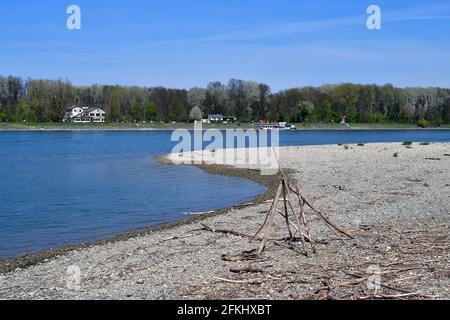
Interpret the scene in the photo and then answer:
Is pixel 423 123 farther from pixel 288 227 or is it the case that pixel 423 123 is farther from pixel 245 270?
pixel 245 270

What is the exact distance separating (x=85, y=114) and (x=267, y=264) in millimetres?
164518

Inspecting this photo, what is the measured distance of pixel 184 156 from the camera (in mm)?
51375

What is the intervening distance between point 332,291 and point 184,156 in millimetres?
42205

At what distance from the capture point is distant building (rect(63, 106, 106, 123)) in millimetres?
168375

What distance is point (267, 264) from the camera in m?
11.8

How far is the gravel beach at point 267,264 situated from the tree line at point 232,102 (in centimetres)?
14376

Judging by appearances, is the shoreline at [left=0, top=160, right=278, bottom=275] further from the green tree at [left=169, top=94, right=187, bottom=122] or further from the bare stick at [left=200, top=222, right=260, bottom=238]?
the green tree at [left=169, top=94, right=187, bottom=122]

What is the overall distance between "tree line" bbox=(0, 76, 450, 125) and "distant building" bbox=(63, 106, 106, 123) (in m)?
2.51

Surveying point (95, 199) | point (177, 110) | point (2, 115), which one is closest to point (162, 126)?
point (177, 110)

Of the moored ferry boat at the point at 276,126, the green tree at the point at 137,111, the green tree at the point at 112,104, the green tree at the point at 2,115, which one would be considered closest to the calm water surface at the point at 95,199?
the moored ferry boat at the point at 276,126

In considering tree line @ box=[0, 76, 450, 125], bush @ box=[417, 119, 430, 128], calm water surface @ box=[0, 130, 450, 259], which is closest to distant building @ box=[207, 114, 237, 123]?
tree line @ box=[0, 76, 450, 125]
